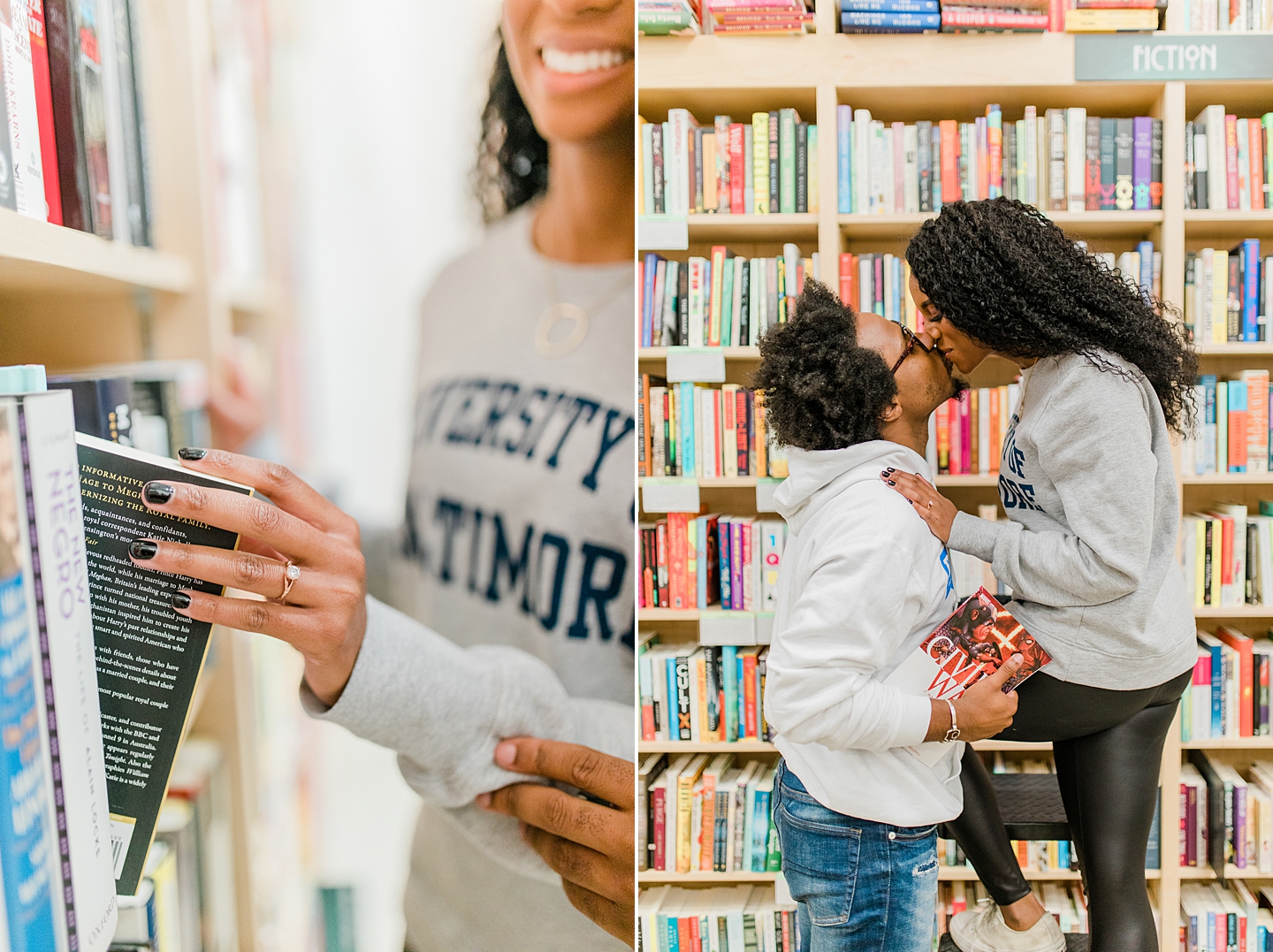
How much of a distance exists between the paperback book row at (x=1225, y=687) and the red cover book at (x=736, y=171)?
0.65 metres

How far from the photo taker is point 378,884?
1718 mm

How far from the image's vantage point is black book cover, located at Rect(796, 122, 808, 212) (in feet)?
2.87

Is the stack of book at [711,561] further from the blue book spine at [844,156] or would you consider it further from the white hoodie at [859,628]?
the blue book spine at [844,156]

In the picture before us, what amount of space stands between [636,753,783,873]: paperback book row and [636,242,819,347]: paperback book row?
47 centimetres

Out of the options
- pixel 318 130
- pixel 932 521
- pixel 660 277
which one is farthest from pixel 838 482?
pixel 318 130

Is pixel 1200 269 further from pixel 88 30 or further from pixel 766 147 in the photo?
pixel 88 30

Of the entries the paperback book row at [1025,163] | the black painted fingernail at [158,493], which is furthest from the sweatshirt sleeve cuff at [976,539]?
the black painted fingernail at [158,493]

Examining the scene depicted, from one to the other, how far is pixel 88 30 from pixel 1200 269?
1126 mm

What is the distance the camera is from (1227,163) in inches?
32.8

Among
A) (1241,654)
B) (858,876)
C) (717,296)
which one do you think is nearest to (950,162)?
(717,296)

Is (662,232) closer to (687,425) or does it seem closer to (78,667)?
(687,425)

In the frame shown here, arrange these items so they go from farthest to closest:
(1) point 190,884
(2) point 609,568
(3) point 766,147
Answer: (1) point 190,884 → (2) point 609,568 → (3) point 766,147

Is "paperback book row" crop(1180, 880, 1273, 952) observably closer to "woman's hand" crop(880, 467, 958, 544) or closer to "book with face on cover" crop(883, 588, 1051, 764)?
"book with face on cover" crop(883, 588, 1051, 764)

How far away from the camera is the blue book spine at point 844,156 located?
865 mm
